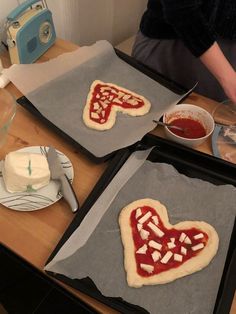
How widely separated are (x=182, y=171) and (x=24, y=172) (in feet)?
1.19

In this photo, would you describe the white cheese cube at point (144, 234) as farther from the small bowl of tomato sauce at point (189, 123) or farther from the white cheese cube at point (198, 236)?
the small bowl of tomato sauce at point (189, 123)

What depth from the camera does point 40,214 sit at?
2.33 feet

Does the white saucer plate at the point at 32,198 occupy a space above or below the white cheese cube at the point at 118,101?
above

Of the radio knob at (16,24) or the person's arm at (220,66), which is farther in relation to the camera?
the radio knob at (16,24)

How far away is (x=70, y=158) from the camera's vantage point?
2.71 feet

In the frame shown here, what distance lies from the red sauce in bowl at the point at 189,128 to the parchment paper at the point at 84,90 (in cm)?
6

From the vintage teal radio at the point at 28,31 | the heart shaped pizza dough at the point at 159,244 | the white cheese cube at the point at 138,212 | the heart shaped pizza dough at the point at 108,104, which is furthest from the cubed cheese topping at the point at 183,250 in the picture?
the vintage teal radio at the point at 28,31

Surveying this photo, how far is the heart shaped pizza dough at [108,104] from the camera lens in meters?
0.92

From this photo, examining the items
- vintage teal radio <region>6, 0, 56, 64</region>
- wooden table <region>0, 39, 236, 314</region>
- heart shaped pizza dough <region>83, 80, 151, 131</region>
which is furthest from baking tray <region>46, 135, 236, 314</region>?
vintage teal radio <region>6, 0, 56, 64</region>

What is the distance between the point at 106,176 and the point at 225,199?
27 cm

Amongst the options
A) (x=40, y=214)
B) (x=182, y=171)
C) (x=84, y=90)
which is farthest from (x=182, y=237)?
(x=84, y=90)

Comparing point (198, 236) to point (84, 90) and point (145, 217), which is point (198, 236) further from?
point (84, 90)

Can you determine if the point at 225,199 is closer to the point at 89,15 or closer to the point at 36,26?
the point at 36,26

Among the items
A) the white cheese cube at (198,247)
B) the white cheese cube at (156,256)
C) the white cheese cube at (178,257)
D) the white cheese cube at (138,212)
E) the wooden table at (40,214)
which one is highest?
the wooden table at (40,214)
